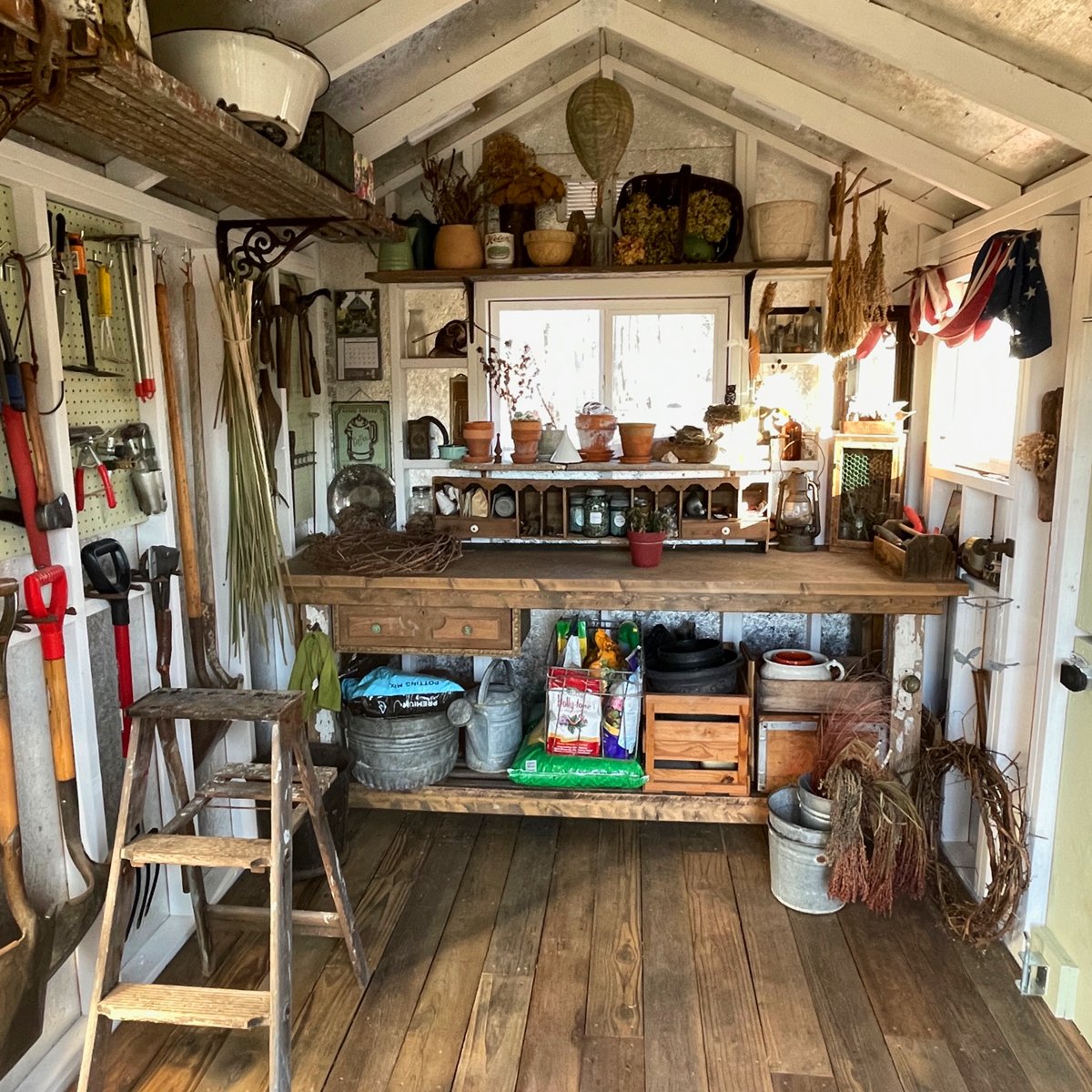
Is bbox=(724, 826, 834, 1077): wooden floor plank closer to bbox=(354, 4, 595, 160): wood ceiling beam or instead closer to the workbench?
the workbench

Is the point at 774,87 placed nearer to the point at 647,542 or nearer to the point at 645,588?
the point at 647,542

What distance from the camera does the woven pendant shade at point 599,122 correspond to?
9.29 feet

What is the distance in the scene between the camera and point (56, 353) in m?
1.98

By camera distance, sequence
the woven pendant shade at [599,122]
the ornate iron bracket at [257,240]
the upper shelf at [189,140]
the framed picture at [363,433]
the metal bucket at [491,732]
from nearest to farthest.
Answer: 1. the upper shelf at [189,140]
2. the ornate iron bracket at [257,240]
3. the woven pendant shade at [599,122]
4. the metal bucket at [491,732]
5. the framed picture at [363,433]

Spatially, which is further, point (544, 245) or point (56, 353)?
point (544, 245)

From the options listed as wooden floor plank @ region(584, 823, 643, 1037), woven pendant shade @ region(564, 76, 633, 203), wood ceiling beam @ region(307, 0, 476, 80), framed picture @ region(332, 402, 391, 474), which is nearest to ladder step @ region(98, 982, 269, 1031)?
wooden floor plank @ region(584, 823, 643, 1037)

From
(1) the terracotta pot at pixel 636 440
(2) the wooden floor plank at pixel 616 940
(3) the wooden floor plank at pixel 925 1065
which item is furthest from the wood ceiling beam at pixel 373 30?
(3) the wooden floor plank at pixel 925 1065

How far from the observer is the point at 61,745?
76.2 inches

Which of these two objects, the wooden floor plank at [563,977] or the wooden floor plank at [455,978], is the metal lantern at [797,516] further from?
the wooden floor plank at [455,978]

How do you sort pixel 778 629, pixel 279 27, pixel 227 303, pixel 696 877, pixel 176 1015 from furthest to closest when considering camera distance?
1. pixel 778 629
2. pixel 696 877
3. pixel 227 303
4. pixel 279 27
5. pixel 176 1015

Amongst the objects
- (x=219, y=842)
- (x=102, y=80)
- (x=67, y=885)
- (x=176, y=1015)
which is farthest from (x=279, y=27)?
(x=176, y=1015)

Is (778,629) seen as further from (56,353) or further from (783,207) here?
(56,353)

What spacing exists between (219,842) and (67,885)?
1.40 feet

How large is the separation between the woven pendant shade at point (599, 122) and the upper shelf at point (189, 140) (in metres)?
0.77
